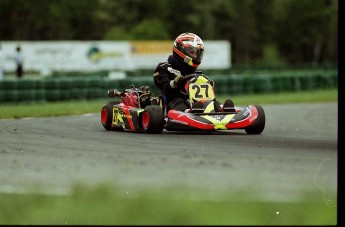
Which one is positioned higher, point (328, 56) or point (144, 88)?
point (144, 88)

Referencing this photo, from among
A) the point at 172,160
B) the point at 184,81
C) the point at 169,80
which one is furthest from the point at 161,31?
the point at 172,160

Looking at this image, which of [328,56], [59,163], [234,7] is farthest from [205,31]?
[59,163]

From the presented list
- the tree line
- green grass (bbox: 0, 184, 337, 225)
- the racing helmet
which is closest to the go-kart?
the racing helmet

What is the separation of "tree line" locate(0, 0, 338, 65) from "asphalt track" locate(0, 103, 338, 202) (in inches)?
1906

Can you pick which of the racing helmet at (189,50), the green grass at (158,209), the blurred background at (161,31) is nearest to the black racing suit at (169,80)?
the racing helmet at (189,50)

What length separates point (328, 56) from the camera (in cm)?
7769

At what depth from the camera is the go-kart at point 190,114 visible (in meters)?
11.1

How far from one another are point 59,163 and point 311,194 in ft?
8.97

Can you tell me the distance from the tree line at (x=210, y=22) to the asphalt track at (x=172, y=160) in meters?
48.4

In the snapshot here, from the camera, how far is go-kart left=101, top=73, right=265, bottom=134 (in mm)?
11133

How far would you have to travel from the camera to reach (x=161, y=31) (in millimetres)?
59406

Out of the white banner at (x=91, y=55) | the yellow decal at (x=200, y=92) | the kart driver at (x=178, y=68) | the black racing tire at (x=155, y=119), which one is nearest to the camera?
the black racing tire at (x=155, y=119)

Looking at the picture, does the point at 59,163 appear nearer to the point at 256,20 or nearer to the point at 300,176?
the point at 300,176

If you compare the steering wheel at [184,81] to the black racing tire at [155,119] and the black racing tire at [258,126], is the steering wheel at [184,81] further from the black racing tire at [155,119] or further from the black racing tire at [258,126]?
the black racing tire at [258,126]
